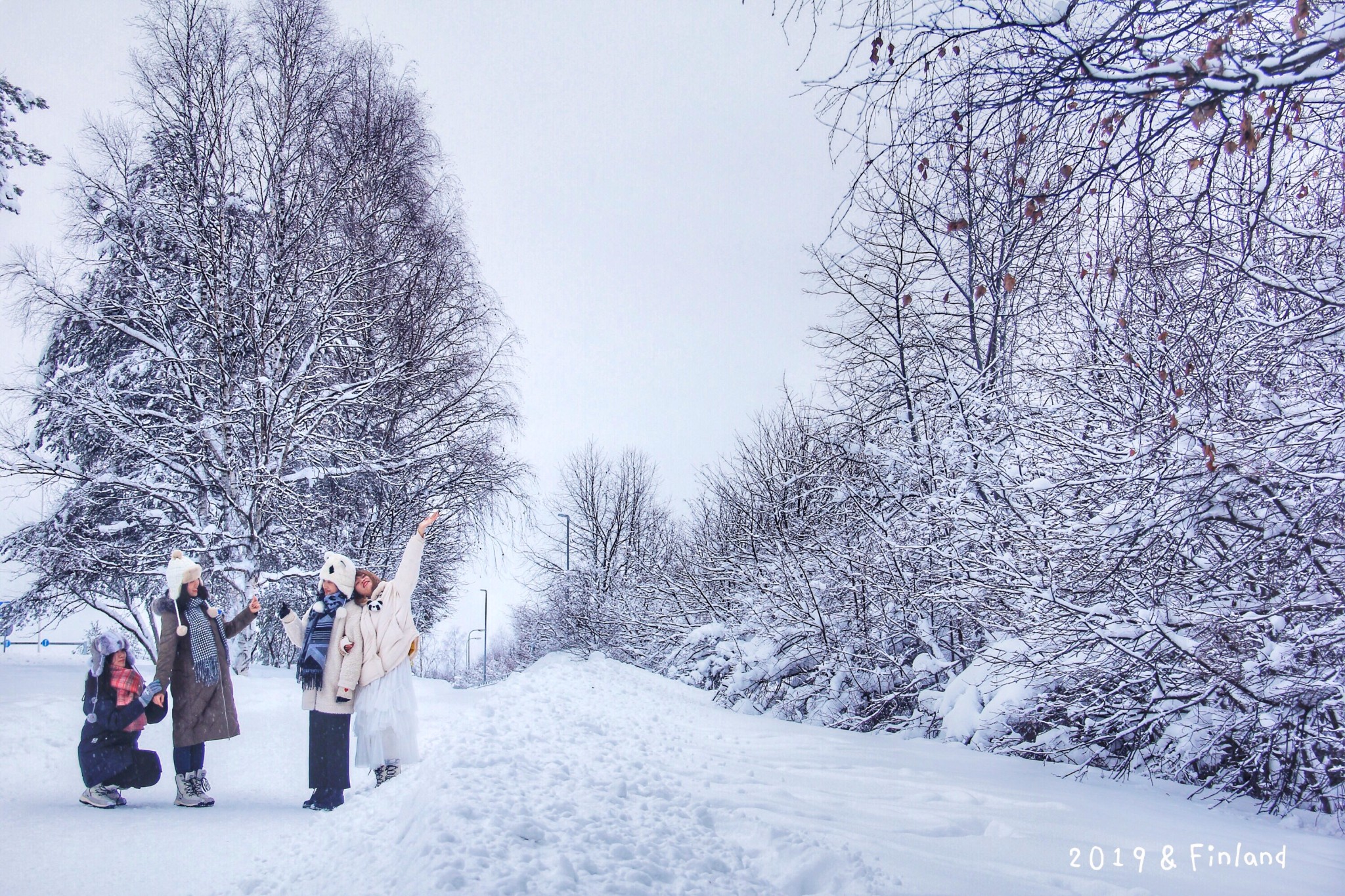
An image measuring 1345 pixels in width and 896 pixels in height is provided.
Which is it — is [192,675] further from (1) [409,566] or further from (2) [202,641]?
(1) [409,566]

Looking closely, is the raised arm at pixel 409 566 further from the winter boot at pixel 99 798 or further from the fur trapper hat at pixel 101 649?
the winter boot at pixel 99 798

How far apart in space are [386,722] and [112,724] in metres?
1.76

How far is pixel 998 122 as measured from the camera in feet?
8.66

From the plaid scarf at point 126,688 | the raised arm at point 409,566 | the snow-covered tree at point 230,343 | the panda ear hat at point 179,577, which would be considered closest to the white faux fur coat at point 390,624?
the raised arm at point 409,566

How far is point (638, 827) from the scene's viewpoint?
365cm

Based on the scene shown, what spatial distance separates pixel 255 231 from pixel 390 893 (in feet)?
32.9

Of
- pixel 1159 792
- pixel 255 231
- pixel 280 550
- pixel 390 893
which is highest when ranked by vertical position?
pixel 255 231

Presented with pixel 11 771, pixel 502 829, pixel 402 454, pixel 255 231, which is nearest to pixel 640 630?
pixel 402 454

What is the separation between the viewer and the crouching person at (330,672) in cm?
534

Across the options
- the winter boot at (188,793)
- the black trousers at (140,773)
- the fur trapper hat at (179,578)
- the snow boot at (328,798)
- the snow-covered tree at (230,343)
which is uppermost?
the snow-covered tree at (230,343)

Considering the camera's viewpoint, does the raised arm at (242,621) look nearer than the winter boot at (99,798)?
No

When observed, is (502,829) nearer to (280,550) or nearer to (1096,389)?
(1096,389)

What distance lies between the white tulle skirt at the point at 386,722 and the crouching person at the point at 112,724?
1363mm

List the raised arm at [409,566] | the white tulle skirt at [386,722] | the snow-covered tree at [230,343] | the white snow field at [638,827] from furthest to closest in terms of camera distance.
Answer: the snow-covered tree at [230,343]
the raised arm at [409,566]
the white tulle skirt at [386,722]
the white snow field at [638,827]
